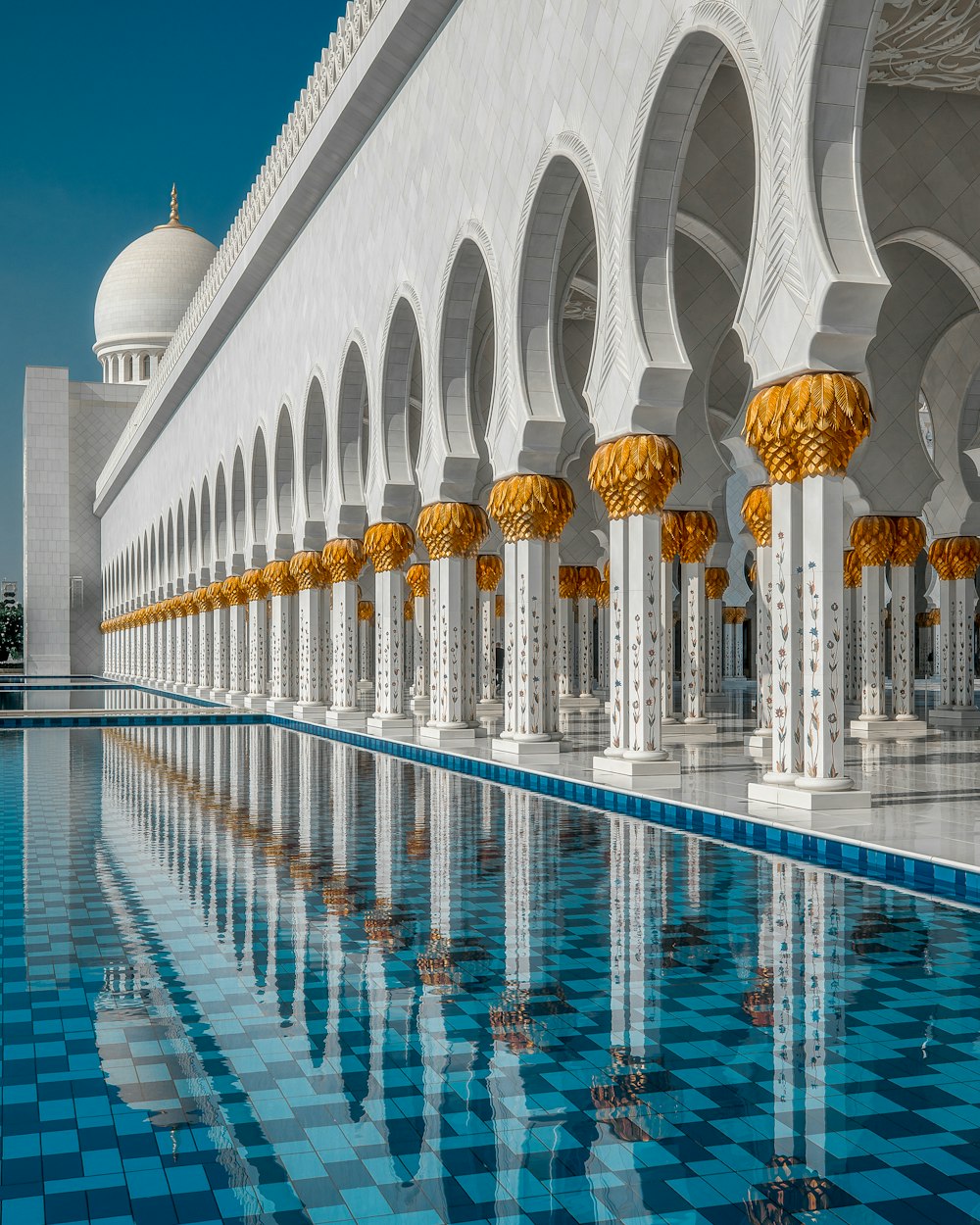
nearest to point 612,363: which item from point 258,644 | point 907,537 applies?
point 907,537

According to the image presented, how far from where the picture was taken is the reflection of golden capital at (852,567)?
9047 mm

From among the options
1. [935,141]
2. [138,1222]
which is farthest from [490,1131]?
[935,141]

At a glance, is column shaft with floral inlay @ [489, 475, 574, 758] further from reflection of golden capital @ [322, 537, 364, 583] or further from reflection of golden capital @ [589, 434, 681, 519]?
reflection of golden capital @ [322, 537, 364, 583]

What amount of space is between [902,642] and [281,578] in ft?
18.3

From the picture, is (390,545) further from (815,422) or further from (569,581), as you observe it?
(815,422)

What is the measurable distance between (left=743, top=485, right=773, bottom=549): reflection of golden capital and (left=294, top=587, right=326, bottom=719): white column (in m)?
4.66

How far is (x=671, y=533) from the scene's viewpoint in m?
8.54

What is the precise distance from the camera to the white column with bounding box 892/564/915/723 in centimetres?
873

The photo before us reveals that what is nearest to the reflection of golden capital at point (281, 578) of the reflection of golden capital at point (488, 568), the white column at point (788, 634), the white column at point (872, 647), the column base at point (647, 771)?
the reflection of golden capital at point (488, 568)

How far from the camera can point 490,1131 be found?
5.79 feet

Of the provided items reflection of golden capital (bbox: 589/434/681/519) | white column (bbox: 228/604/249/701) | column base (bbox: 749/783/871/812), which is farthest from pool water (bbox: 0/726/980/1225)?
white column (bbox: 228/604/249/701)

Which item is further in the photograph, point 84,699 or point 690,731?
point 84,699

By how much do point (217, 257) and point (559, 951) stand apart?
12.9m

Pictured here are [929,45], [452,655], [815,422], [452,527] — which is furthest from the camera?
[452,655]
